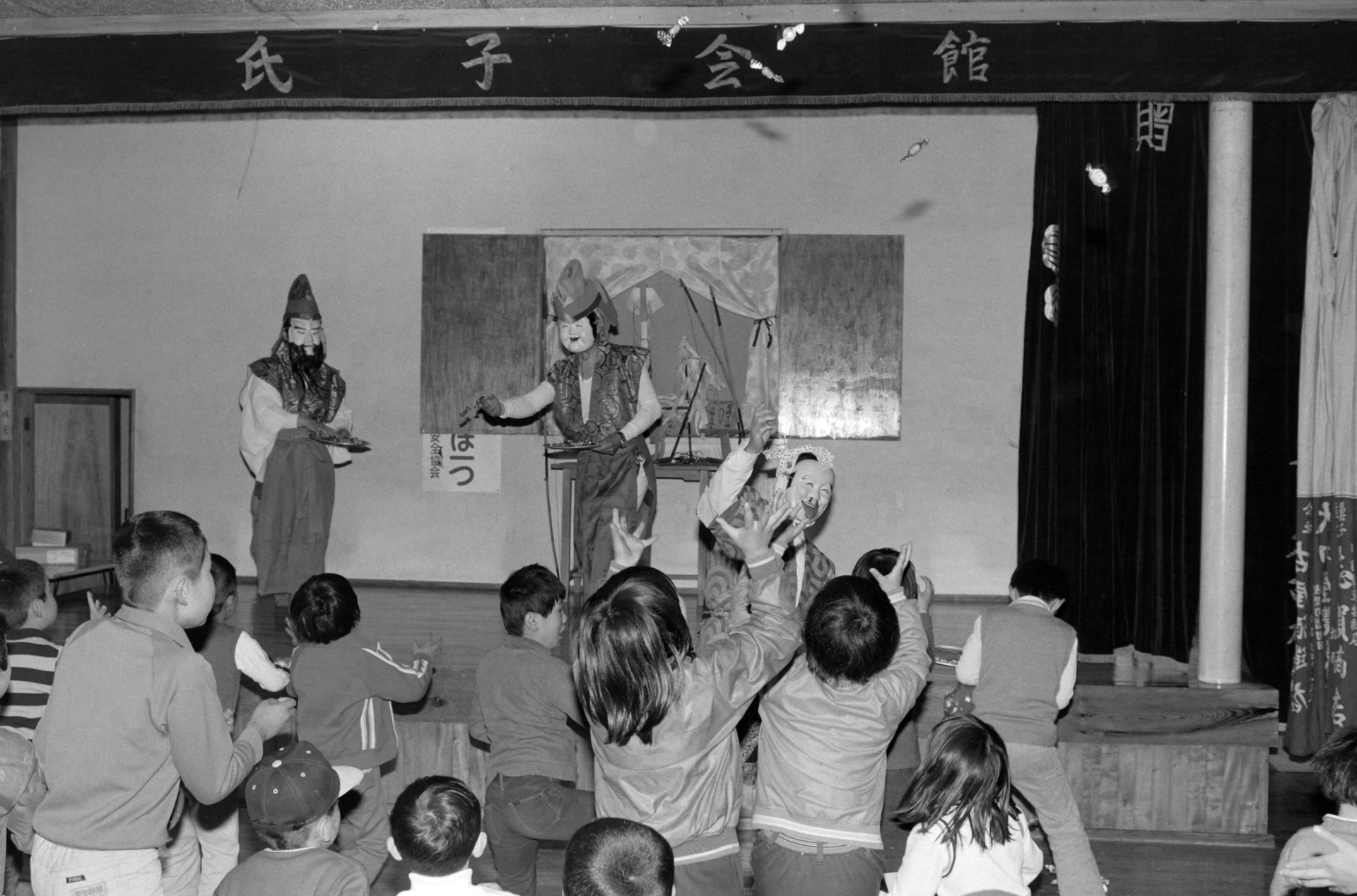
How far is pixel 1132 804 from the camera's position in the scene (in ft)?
14.8

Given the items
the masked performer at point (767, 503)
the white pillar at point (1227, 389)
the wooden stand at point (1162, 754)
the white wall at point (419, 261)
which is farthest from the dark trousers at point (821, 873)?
the white wall at point (419, 261)

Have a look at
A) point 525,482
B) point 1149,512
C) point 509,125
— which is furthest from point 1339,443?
point 509,125

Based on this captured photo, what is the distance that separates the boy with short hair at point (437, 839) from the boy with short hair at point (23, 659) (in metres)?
1.29

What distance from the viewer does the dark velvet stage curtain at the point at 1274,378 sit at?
541 centimetres

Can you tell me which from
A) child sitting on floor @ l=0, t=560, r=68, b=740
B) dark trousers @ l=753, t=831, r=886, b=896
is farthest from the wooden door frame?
dark trousers @ l=753, t=831, r=886, b=896

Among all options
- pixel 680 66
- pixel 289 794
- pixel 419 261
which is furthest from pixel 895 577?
pixel 419 261

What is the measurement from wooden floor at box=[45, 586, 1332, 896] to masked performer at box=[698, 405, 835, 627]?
1003 millimetres

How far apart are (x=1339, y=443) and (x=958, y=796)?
11.0 feet

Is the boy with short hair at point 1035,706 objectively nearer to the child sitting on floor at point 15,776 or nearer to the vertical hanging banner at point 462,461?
the child sitting on floor at point 15,776

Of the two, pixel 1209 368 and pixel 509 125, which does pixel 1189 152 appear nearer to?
pixel 1209 368

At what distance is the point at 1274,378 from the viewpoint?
17.9 ft

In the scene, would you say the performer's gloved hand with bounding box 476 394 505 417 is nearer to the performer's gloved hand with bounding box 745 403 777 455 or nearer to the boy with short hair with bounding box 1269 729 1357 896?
the performer's gloved hand with bounding box 745 403 777 455

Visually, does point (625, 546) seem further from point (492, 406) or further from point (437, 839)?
point (492, 406)

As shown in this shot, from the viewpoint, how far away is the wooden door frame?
7.61 metres
